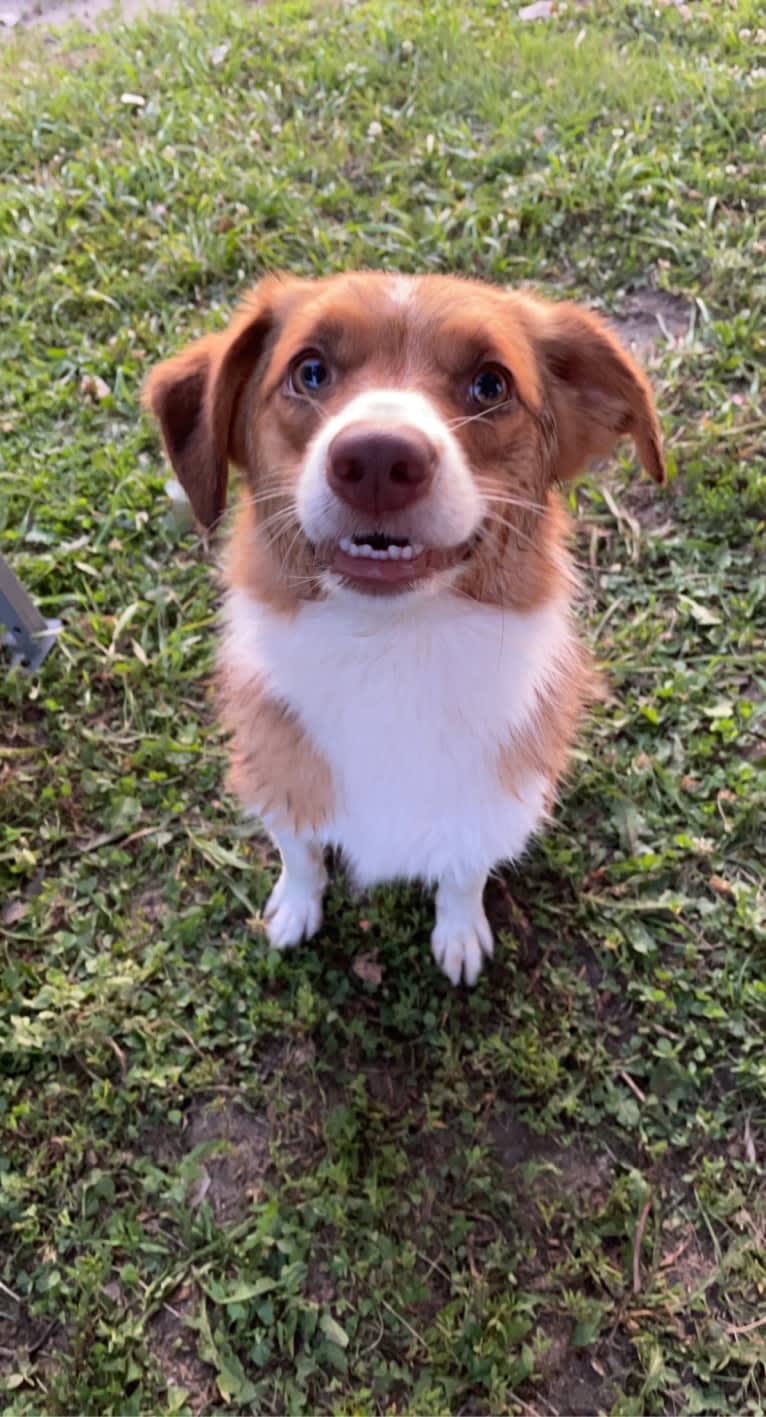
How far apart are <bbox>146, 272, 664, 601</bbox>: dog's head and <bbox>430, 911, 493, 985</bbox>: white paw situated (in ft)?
3.45

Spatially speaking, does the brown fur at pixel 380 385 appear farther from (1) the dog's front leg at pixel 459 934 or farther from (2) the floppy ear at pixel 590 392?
(1) the dog's front leg at pixel 459 934

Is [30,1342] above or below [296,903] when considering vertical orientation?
below

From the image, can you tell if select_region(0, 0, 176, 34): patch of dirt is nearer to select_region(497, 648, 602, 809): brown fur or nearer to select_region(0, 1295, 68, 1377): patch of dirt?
select_region(497, 648, 602, 809): brown fur

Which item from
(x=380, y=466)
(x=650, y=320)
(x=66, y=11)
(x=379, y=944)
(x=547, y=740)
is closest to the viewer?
(x=380, y=466)

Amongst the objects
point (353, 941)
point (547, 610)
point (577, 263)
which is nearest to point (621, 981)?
point (353, 941)

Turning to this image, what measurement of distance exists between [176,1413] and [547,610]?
2.00 m

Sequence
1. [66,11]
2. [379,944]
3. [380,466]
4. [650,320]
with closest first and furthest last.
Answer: [380,466] < [379,944] < [650,320] < [66,11]

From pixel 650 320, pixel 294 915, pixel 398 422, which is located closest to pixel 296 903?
pixel 294 915

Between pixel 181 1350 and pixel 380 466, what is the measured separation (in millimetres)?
2106

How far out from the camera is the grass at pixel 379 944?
236 centimetres

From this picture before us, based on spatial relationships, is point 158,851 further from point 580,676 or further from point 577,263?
point 577,263

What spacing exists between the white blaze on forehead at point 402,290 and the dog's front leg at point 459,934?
1464 mm

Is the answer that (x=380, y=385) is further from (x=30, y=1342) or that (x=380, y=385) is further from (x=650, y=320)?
(x=650, y=320)

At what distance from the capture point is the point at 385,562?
1821 millimetres
